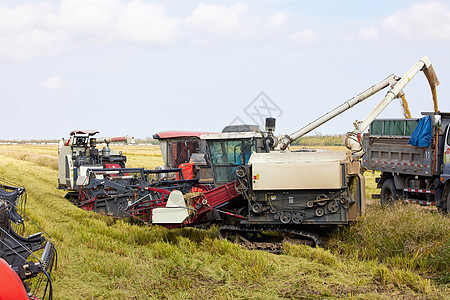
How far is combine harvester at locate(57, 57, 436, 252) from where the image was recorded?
360 inches

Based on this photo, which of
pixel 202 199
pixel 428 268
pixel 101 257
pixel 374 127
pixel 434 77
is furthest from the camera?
pixel 374 127

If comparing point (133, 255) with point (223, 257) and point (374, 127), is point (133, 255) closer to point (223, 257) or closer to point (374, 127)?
point (223, 257)

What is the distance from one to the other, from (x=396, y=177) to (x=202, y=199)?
22.2 ft

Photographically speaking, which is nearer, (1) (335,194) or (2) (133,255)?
Result: (2) (133,255)

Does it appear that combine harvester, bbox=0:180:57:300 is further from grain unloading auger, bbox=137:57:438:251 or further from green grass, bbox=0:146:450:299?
grain unloading auger, bbox=137:57:438:251

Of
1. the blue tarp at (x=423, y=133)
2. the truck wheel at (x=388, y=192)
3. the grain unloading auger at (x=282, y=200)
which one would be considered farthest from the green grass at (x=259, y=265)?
the truck wheel at (x=388, y=192)

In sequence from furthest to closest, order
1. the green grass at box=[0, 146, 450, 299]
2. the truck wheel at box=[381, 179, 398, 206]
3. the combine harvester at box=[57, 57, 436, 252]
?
the truck wheel at box=[381, 179, 398, 206]
the combine harvester at box=[57, 57, 436, 252]
the green grass at box=[0, 146, 450, 299]

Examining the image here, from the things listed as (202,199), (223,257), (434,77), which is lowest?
(223,257)

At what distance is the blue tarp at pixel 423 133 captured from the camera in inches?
481

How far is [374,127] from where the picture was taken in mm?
15086

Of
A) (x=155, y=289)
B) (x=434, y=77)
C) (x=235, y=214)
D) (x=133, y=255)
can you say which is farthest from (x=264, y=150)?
(x=434, y=77)

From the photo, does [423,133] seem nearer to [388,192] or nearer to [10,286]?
[388,192]

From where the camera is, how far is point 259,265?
7.61 meters

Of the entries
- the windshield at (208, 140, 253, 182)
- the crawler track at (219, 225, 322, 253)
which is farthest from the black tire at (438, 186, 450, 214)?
the windshield at (208, 140, 253, 182)
